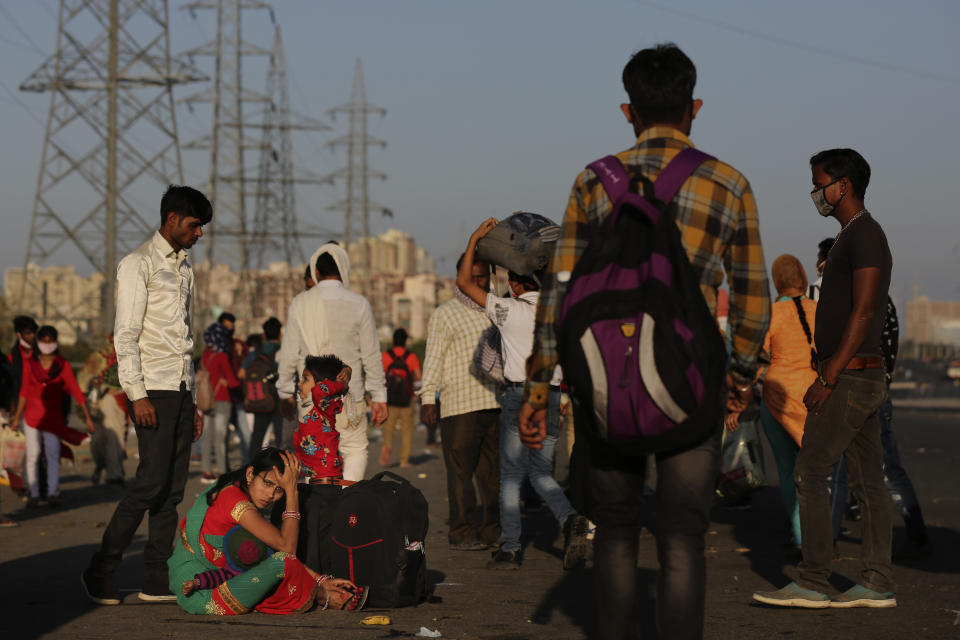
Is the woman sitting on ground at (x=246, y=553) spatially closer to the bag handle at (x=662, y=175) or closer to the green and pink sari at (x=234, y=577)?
the green and pink sari at (x=234, y=577)

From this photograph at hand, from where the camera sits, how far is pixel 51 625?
6.17 metres

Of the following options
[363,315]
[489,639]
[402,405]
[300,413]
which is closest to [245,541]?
[489,639]

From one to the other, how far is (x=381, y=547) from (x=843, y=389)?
2.45m

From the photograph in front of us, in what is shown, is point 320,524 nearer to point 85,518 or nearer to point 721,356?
point 721,356

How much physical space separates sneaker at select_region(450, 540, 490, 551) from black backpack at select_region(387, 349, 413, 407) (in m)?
8.42

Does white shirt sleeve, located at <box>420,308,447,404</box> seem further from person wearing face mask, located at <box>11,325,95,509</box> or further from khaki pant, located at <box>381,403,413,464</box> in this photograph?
khaki pant, located at <box>381,403,413,464</box>

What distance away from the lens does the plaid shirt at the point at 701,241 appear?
4.23 m

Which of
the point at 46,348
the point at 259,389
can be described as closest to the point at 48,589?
the point at 46,348

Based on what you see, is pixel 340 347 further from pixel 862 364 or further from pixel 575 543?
pixel 862 364

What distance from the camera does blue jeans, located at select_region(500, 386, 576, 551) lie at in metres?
8.26

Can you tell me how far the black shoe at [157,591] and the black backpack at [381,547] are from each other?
91cm

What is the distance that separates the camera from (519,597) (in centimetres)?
702

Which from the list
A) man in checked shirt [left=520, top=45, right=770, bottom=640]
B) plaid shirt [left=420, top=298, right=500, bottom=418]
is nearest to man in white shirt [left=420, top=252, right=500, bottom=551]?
plaid shirt [left=420, top=298, right=500, bottom=418]

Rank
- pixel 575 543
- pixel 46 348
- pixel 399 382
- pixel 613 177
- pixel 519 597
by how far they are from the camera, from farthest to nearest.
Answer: pixel 399 382, pixel 46 348, pixel 575 543, pixel 519 597, pixel 613 177
